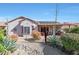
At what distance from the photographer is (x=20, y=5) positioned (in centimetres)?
948

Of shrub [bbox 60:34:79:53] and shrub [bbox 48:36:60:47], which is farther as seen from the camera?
shrub [bbox 48:36:60:47]

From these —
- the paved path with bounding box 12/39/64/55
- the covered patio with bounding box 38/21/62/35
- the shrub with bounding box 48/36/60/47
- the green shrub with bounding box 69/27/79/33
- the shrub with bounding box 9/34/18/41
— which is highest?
the covered patio with bounding box 38/21/62/35

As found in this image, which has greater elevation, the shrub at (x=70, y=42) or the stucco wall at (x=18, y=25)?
the stucco wall at (x=18, y=25)

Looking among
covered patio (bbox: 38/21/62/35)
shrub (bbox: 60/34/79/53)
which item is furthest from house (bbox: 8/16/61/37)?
shrub (bbox: 60/34/79/53)

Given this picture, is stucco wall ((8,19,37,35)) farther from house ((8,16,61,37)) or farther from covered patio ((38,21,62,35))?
covered patio ((38,21,62,35))

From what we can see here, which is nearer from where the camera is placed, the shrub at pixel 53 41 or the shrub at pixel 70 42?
the shrub at pixel 70 42

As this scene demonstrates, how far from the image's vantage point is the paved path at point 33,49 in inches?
376

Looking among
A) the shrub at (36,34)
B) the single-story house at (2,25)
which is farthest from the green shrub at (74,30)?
the single-story house at (2,25)

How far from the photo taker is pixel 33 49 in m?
9.57

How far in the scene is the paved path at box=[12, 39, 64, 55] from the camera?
31.3 ft

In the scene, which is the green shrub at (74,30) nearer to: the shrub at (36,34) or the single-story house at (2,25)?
the shrub at (36,34)

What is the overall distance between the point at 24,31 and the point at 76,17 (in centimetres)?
88

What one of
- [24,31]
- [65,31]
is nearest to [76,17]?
[65,31]
